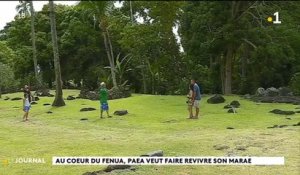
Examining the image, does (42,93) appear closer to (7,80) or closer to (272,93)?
(7,80)

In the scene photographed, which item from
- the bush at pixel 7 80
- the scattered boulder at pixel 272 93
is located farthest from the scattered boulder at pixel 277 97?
the bush at pixel 7 80

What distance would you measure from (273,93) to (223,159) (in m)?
15.6

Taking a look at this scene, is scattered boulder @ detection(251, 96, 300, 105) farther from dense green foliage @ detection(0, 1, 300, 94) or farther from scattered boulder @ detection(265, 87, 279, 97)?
dense green foliage @ detection(0, 1, 300, 94)

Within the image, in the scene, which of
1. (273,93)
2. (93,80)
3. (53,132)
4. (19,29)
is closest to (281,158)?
(53,132)

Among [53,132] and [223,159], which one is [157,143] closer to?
[223,159]

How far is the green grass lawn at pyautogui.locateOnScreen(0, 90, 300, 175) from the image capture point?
9570 millimetres

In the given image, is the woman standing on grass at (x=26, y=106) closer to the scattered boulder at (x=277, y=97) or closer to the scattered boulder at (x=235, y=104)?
the scattered boulder at (x=235, y=104)

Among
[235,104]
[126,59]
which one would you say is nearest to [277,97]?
[235,104]

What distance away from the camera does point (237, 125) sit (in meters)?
15.1

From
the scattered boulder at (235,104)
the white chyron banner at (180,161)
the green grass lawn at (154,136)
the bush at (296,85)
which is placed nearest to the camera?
the white chyron banner at (180,161)

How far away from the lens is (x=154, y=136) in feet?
43.5

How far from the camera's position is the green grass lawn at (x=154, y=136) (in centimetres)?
957

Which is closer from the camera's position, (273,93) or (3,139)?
(3,139)

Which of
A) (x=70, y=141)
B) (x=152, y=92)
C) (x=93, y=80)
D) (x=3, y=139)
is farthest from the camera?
(x=93, y=80)
